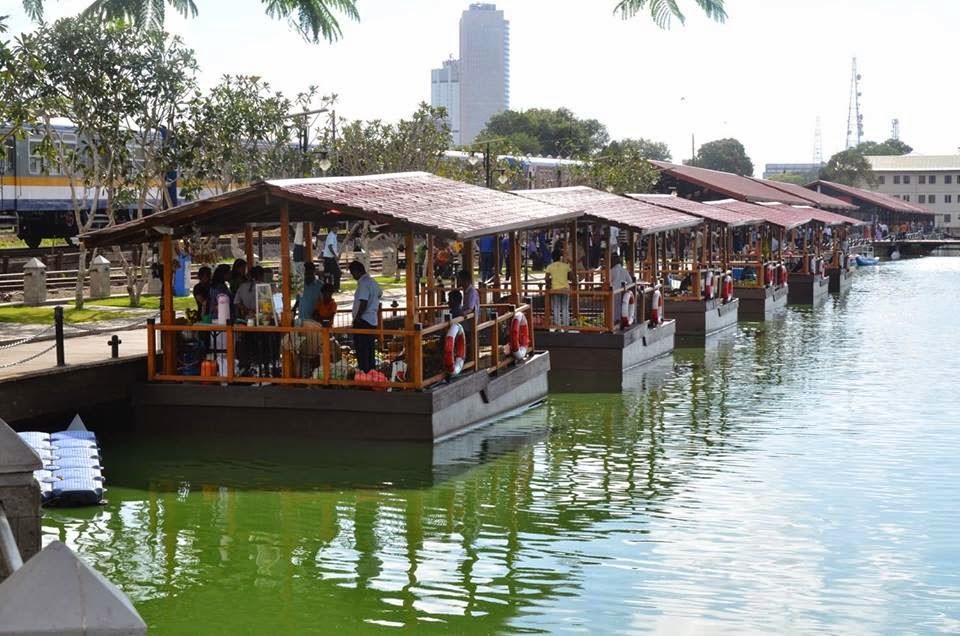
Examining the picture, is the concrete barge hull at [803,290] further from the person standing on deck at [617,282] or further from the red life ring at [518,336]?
the red life ring at [518,336]

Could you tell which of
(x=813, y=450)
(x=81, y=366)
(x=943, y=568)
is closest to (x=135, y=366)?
(x=81, y=366)

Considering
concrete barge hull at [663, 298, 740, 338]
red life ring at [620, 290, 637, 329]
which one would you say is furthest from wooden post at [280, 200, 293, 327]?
concrete barge hull at [663, 298, 740, 338]

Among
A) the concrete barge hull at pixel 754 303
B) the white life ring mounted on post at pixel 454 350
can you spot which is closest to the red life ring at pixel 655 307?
the white life ring mounted on post at pixel 454 350

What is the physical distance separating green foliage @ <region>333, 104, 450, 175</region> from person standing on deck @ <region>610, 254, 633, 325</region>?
72.3 feet

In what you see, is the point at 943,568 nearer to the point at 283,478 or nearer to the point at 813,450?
the point at 813,450

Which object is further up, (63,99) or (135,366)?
(63,99)

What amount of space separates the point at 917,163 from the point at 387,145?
4994 inches

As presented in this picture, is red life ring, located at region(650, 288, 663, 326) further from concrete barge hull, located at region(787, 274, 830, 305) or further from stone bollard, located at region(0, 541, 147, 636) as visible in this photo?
stone bollard, located at region(0, 541, 147, 636)

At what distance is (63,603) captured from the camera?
538cm

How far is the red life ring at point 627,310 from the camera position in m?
25.9

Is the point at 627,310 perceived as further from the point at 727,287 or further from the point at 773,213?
the point at 773,213

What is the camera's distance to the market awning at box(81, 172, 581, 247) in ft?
56.3

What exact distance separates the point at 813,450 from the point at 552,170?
58208mm

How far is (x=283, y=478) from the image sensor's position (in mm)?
16469
